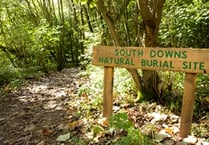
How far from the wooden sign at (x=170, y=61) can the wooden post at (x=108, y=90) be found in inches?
0.6

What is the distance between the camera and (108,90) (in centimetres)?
425

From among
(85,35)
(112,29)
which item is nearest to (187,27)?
(112,29)

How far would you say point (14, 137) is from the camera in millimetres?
4305

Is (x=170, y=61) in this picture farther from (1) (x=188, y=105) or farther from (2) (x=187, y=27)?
(2) (x=187, y=27)

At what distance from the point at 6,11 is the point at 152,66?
10443 mm

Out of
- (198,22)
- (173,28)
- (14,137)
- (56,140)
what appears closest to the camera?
(56,140)

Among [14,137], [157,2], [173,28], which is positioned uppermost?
[157,2]

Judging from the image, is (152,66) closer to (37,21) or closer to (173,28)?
(173,28)

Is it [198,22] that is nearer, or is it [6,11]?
[198,22]

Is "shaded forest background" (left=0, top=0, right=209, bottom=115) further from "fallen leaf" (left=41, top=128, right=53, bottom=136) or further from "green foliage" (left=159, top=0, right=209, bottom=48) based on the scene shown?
"fallen leaf" (left=41, top=128, right=53, bottom=136)

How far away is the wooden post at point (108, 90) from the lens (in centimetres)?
420

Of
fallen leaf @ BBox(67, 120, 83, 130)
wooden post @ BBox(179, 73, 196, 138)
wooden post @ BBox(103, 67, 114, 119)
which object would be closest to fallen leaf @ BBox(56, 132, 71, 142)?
fallen leaf @ BBox(67, 120, 83, 130)

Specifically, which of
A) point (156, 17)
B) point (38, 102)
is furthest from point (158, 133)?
point (38, 102)

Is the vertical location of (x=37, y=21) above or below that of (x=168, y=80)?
above
